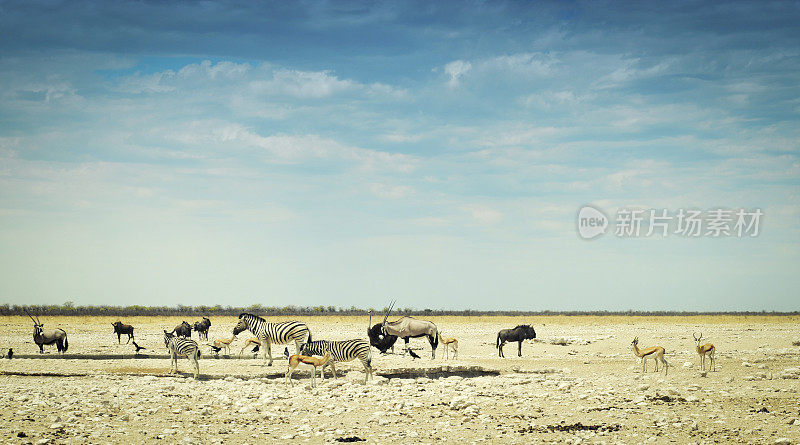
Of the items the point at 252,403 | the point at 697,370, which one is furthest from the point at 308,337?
the point at 697,370

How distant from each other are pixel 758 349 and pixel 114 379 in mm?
23856

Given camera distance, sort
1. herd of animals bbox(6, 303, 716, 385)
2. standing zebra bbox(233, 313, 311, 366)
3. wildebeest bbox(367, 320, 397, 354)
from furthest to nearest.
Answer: wildebeest bbox(367, 320, 397, 354) → standing zebra bbox(233, 313, 311, 366) → herd of animals bbox(6, 303, 716, 385)

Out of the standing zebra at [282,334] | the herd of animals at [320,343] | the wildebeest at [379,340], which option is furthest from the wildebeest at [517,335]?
the standing zebra at [282,334]

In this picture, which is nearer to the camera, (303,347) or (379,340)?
(303,347)

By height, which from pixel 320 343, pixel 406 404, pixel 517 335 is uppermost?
pixel 320 343

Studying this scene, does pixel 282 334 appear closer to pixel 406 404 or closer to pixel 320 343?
pixel 320 343

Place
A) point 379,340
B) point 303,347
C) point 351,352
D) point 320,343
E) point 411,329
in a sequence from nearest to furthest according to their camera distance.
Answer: point 351,352 < point 320,343 < point 303,347 < point 379,340 < point 411,329

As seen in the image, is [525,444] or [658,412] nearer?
[525,444]

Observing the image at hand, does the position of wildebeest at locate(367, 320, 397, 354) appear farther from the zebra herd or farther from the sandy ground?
the sandy ground

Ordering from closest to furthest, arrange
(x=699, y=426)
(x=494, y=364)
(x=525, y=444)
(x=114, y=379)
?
(x=525, y=444) → (x=699, y=426) → (x=114, y=379) → (x=494, y=364)

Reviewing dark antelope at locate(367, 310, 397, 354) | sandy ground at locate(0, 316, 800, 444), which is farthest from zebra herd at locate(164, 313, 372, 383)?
dark antelope at locate(367, 310, 397, 354)

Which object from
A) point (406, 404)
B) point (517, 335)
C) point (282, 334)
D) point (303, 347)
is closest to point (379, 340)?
point (282, 334)

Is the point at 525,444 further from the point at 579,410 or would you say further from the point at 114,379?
the point at 114,379

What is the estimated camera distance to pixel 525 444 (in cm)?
1120
